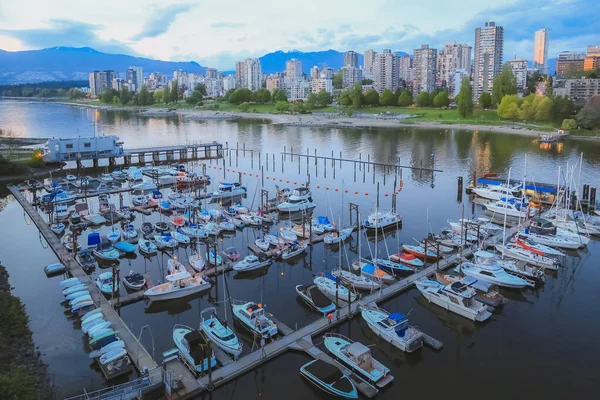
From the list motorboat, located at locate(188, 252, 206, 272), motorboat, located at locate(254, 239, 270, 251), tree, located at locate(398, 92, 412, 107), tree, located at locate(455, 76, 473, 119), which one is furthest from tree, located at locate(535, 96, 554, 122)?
motorboat, located at locate(188, 252, 206, 272)

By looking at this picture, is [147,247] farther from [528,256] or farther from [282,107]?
[282,107]

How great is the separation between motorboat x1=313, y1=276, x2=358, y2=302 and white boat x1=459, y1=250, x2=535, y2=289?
6.01 metres

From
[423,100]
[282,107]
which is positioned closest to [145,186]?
[282,107]

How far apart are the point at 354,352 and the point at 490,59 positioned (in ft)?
540

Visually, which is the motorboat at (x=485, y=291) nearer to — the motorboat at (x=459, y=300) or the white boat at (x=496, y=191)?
the motorboat at (x=459, y=300)

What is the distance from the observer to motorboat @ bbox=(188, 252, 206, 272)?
24.5m

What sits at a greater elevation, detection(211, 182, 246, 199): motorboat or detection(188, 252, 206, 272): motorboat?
detection(211, 182, 246, 199): motorboat

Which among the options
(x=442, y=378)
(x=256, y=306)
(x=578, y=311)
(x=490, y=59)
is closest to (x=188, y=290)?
(x=256, y=306)

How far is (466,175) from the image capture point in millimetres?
51969

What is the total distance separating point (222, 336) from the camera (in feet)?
56.8

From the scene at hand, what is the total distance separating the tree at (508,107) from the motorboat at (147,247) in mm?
90652

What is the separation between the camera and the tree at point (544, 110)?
305ft

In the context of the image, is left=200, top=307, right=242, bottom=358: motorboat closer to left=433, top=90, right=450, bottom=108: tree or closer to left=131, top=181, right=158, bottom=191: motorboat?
left=131, top=181, right=158, bottom=191: motorboat

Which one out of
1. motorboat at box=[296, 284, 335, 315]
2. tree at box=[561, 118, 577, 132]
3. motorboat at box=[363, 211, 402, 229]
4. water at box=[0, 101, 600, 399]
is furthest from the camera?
tree at box=[561, 118, 577, 132]
